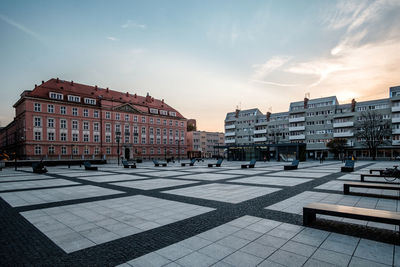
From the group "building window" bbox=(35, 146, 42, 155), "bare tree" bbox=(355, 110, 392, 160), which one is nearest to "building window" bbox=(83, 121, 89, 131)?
"building window" bbox=(35, 146, 42, 155)

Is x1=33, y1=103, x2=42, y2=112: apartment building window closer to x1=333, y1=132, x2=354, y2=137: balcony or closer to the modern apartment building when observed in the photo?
the modern apartment building

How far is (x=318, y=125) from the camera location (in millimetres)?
67188

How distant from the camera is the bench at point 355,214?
4562 mm

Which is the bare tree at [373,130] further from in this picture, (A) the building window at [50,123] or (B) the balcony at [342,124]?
(A) the building window at [50,123]

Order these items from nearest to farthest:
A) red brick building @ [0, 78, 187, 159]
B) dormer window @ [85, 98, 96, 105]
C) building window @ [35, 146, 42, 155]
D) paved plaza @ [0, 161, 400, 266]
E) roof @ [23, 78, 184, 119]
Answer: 1. paved plaza @ [0, 161, 400, 266]
2. building window @ [35, 146, 42, 155]
3. red brick building @ [0, 78, 187, 159]
4. roof @ [23, 78, 184, 119]
5. dormer window @ [85, 98, 96, 105]

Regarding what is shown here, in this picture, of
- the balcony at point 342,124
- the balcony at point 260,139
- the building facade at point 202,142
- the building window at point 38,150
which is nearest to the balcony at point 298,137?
the balcony at point 260,139

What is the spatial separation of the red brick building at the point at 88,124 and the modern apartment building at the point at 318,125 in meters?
24.2

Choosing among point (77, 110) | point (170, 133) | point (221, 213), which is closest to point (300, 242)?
point (221, 213)

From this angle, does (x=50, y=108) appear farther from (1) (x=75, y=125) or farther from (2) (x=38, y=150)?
(2) (x=38, y=150)

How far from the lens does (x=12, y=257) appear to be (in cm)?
424

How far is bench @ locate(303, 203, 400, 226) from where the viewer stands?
4562 millimetres

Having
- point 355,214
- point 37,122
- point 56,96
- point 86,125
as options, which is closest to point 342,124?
point 86,125

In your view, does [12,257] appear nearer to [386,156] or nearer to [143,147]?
[143,147]

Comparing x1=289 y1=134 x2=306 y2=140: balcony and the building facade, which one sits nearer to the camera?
x1=289 y1=134 x2=306 y2=140: balcony
